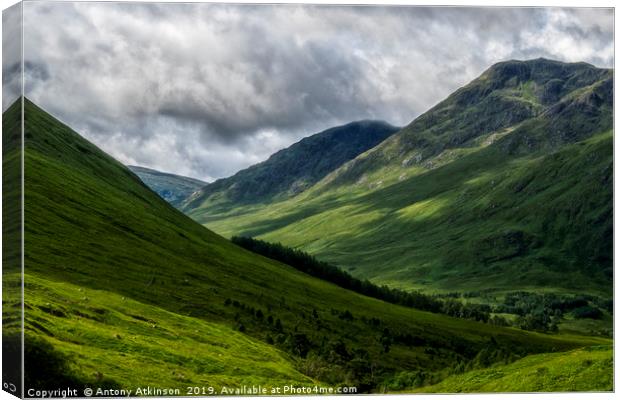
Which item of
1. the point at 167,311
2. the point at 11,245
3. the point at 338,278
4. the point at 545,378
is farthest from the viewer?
the point at 338,278

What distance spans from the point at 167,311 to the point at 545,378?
30944 mm

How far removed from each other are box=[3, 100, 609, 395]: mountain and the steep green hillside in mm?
4958

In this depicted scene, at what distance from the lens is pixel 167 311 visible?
59.9m

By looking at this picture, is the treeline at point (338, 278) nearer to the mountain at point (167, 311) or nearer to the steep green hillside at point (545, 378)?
the mountain at point (167, 311)

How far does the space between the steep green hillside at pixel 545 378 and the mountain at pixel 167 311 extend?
195 inches

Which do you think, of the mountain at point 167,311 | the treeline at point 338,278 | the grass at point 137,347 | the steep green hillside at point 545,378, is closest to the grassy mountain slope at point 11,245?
the mountain at point 167,311

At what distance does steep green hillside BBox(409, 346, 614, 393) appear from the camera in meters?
41.1

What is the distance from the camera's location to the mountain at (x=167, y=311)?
38625mm

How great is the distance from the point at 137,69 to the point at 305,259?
116m

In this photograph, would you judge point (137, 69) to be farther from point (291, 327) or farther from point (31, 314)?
point (291, 327)

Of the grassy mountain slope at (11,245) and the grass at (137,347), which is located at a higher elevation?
the grassy mountain slope at (11,245)

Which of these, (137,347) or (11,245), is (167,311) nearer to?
(137,347)

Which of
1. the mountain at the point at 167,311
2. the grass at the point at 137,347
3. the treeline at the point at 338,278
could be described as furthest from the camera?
the treeline at the point at 338,278

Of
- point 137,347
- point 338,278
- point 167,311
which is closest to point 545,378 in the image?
point 137,347
